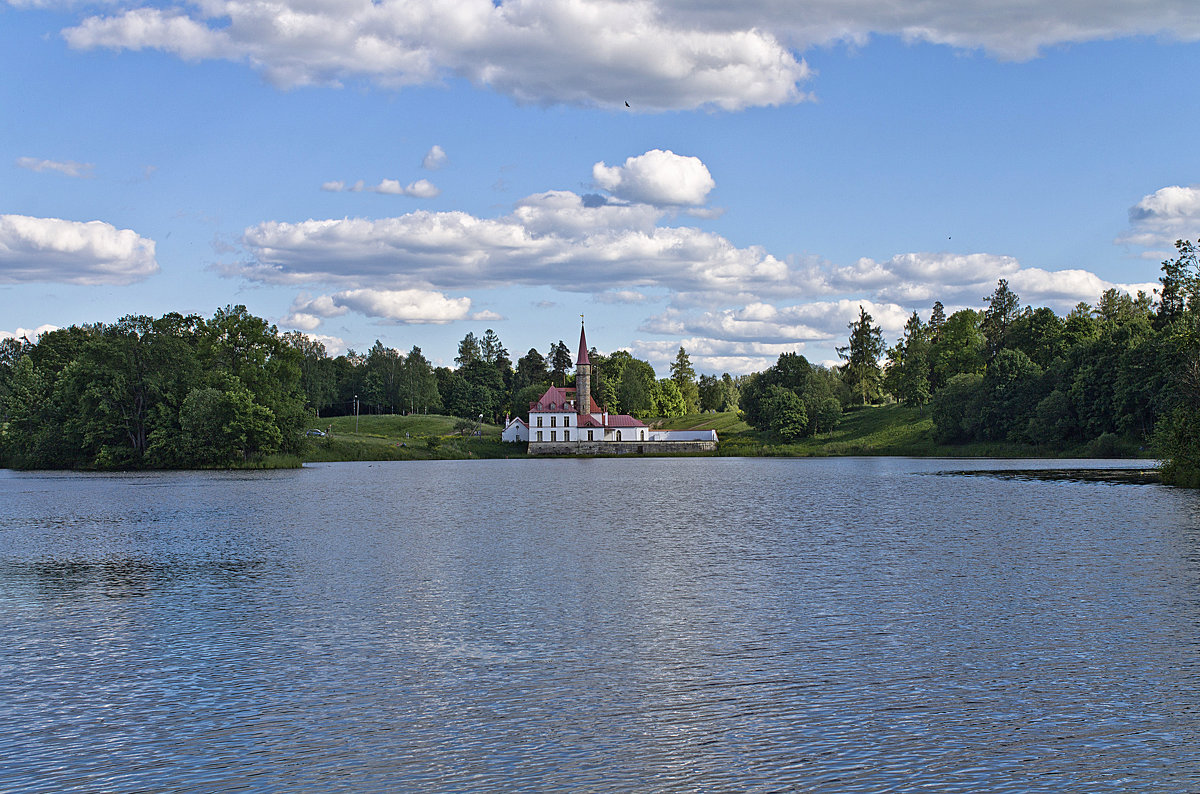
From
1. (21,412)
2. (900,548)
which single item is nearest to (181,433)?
(21,412)

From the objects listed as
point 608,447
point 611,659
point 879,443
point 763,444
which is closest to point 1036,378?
point 879,443

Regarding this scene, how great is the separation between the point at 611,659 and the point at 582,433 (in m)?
138

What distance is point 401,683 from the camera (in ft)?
53.0

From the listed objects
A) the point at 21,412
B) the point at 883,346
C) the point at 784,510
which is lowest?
the point at 784,510

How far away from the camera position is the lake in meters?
12.1

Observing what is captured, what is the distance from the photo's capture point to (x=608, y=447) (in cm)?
15475

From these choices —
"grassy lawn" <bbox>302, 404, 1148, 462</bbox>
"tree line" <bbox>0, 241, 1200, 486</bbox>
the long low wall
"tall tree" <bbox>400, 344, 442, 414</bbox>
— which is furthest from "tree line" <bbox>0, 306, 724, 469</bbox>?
"tall tree" <bbox>400, 344, 442, 414</bbox>

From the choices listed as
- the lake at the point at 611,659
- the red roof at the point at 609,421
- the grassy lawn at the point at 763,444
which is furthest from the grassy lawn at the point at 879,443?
the lake at the point at 611,659

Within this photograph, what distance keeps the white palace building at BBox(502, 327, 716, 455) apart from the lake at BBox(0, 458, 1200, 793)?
113173mm

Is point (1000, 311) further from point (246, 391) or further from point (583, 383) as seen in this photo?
point (246, 391)

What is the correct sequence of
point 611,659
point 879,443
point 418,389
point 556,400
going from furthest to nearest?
point 418,389 < point 556,400 < point 879,443 < point 611,659

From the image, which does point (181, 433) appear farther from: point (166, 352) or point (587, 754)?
point (587, 754)

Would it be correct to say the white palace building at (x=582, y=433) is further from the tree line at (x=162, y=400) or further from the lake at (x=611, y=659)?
the lake at (x=611, y=659)

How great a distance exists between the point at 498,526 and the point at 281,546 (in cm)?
976
